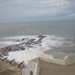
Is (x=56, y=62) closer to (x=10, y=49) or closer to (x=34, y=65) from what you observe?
(x=34, y=65)

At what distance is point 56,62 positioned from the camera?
11836mm

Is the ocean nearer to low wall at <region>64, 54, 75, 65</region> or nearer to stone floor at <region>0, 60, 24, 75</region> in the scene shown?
stone floor at <region>0, 60, 24, 75</region>

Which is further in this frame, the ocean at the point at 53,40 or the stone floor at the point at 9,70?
the ocean at the point at 53,40

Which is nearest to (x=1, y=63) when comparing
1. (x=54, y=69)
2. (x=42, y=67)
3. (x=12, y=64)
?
(x=12, y=64)

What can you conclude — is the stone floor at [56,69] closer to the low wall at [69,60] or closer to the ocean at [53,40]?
the low wall at [69,60]

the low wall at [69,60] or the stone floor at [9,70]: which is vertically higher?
the low wall at [69,60]

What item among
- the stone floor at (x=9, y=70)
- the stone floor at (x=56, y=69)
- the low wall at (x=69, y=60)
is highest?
the low wall at (x=69, y=60)

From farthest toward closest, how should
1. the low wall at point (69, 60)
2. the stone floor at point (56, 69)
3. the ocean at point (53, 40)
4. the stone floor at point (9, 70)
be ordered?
the ocean at point (53, 40) < the stone floor at point (9, 70) < the low wall at point (69, 60) < the stone floor at point (56, 69)

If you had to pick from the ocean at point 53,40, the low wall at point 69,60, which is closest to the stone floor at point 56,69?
the low wall at point 69,60

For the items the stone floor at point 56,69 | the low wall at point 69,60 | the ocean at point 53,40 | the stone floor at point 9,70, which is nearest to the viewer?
the stone floor at point 56,69

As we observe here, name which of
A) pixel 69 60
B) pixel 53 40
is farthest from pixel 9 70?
pixel 53 40

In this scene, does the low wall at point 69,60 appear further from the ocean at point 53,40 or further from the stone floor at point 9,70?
the ocean at point 53,40

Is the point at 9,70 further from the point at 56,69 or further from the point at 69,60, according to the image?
the point at 69,60

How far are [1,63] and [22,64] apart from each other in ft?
13.1
